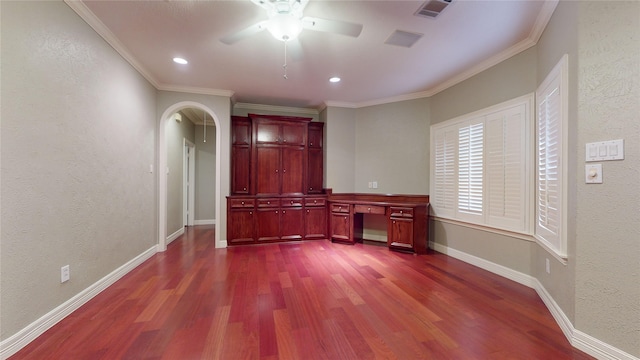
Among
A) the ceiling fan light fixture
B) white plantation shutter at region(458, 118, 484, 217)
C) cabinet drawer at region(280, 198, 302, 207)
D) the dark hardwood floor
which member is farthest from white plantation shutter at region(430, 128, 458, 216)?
the ceiling fan light fixture

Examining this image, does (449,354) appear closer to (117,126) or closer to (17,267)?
(17,267)

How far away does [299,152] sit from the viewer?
→ 477cm

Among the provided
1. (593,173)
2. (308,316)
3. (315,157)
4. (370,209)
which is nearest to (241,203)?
(315,157)

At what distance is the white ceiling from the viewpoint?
2150mm

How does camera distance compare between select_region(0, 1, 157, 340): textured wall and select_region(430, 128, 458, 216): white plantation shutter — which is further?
select_region(430, 128, 458, 216): white plantation shutter

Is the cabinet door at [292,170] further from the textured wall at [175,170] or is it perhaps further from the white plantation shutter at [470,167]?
the white plantation shutter at [470,167]

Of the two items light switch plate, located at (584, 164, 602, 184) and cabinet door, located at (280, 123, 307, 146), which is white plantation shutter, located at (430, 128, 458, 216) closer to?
light switch plate, located at (584, 164, 602, 184)

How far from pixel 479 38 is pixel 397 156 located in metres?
2.21

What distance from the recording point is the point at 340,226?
14.9 feet

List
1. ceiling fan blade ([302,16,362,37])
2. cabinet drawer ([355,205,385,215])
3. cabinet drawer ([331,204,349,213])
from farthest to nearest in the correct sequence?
1. cabinet drawer ([331,204,349,213])
2. cabinet drawer ([355,205,385,215])
3. ceiling fan blade ([302,16,362,37])

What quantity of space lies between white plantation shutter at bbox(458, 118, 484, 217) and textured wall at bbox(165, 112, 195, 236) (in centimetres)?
482

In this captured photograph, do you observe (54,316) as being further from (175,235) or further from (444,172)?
(444,172)

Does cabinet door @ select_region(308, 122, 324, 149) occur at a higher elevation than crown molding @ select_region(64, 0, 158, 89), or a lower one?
lower

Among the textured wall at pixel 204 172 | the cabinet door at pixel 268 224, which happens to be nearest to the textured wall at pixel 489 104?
the cabinet door at pixel 268 224
